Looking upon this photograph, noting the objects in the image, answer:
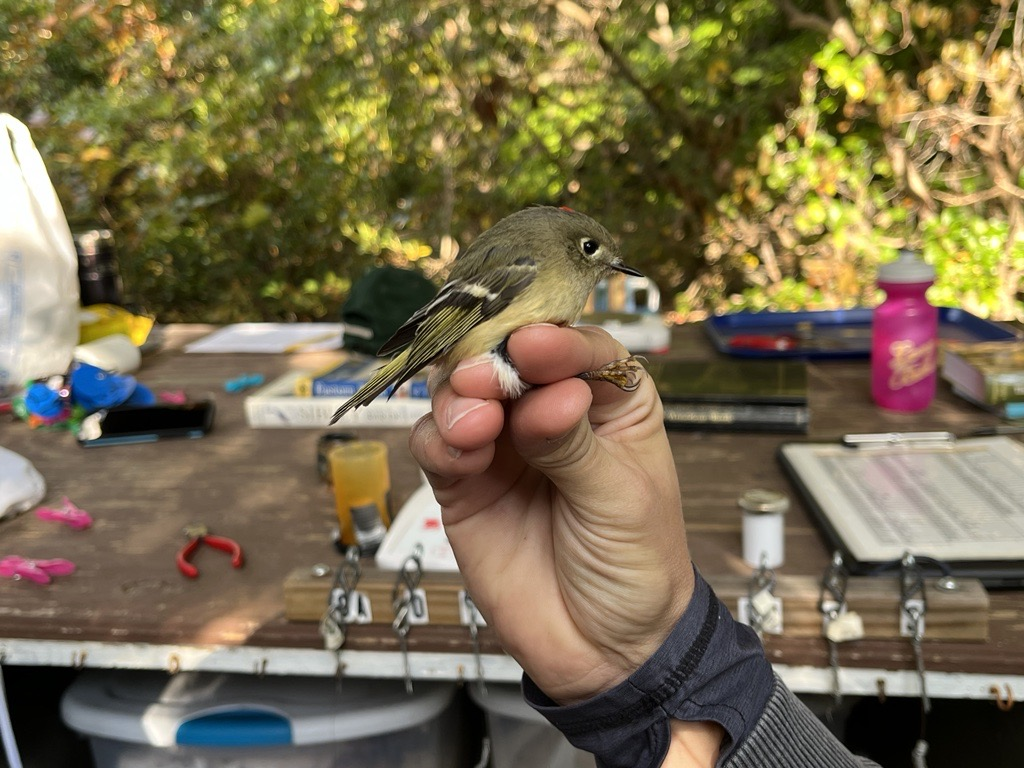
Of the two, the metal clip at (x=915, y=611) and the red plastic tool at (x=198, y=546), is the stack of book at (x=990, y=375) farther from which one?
the red plastic tool at (x=198, y=546)

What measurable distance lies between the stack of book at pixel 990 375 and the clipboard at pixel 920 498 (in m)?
0.24

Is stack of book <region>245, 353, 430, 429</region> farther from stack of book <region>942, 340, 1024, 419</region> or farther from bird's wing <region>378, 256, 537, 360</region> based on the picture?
stack of book <region>942, 340, 1024, 419</region>

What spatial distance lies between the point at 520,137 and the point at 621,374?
257 inches

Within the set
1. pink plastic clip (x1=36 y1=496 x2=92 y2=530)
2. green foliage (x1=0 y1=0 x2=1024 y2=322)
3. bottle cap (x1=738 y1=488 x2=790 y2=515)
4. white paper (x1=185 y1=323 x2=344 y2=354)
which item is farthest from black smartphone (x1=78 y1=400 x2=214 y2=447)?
green foliage (x1=0 y1=0 x2=1024 y2=322)

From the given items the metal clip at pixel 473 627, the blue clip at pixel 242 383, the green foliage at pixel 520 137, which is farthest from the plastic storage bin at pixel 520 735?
the green foliage at pixel 520 137

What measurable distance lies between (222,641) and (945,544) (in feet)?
4.16

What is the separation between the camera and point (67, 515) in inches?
75.3

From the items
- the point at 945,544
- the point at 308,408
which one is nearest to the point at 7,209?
the point at 308,408

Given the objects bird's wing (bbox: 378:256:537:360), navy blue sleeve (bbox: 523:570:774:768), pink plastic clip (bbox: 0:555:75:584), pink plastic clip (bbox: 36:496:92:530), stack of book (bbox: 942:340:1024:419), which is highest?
bird's wing (bbox: 378:256:537:360)

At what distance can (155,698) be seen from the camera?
1.64 meters

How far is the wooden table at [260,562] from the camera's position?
1.38 m

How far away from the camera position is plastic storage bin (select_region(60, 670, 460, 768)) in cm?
156

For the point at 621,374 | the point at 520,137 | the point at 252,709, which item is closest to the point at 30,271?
the point at 252,709

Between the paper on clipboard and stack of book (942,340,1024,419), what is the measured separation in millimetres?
277
